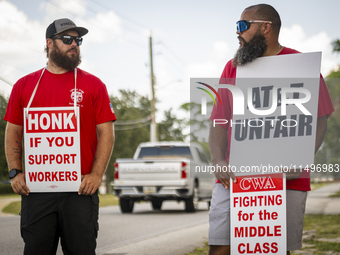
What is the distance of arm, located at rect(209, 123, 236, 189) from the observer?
3.46 metres

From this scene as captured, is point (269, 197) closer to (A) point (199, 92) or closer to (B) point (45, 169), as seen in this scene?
(A) point (199, 92)

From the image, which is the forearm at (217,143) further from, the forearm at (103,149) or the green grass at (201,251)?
the green grass at (201,251)

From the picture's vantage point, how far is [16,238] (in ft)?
26.9

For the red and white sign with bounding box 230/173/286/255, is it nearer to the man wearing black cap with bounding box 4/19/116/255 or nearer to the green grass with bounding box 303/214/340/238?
the man wearing black cap with bounding box 4/19/116/255

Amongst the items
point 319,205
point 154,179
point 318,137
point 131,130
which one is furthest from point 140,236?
point 131,130

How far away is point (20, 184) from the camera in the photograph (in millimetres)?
3520

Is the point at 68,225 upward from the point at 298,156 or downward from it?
downward

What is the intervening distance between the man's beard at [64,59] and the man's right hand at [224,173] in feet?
4.14

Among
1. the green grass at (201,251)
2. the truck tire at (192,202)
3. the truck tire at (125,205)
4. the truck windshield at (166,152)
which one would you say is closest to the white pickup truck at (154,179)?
the truck tire at (125,205)

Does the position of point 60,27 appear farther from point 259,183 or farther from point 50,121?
point 259,183

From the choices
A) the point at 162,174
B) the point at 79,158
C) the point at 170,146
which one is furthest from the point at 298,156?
the point at 170,146

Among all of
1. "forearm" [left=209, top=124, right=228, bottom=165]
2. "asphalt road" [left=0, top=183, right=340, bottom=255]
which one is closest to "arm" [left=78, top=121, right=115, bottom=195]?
"forearm" [left=209, top=124, right=228, bottom=165]

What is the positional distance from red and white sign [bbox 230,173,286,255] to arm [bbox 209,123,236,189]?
73mm

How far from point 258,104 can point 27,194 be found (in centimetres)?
169
